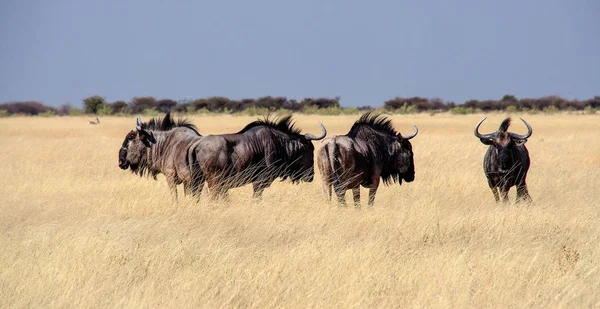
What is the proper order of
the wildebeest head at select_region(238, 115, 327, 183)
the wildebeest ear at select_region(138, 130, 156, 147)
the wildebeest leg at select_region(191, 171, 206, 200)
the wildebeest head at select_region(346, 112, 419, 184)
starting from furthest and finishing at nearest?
the wildebeest ear at select_region(138, 130, 156, 147)
the wildebeest head at select_region(238, 115, 327, 183)
the wildebeest head at select_region(346, 112, 419, 184)
the wildebeest leg at select_region(191, 171, 206, 200)

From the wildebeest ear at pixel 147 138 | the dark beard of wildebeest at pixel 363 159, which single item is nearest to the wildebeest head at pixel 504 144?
the dark beard of wildebeest at pixel 363 159

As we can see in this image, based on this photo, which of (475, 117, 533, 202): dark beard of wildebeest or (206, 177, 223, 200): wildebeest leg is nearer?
(206, 177, 223, 200): wildebeest leg

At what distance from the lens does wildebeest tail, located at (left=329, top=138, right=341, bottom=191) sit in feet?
32.0

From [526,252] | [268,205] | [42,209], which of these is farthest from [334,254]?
[42,209]

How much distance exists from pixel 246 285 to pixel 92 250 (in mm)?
1652

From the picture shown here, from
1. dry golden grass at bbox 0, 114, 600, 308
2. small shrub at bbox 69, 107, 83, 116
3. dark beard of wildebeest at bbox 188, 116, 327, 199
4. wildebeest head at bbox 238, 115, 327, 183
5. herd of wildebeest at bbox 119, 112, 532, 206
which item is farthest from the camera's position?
small shrub at bbox 69, 107, 83, 116

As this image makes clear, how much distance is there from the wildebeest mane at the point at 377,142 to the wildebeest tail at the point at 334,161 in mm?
435

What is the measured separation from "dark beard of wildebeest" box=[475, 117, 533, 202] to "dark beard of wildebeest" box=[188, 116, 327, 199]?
7.74 ft

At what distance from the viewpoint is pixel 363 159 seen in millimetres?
10125

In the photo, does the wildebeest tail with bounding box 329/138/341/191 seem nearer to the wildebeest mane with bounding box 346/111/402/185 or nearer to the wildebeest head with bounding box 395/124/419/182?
the wildebeest mane with bounding box 346/111/402/185

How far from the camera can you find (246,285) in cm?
613

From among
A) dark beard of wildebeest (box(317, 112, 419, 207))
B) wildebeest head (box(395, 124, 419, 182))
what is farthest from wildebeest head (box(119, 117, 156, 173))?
wildebeest head (box(395, 124, 419, 182))

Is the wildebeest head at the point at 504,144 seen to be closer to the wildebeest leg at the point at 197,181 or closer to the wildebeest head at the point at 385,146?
the wildebeest head at the point at 385,146

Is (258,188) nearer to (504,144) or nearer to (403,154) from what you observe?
(403,154)
